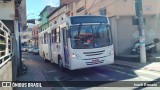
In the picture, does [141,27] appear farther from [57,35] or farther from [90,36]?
[57,35]

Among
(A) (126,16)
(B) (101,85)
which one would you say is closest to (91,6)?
(A) (126,16)

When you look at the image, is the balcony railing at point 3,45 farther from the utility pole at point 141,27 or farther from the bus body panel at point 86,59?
the utility pole at point 141,27

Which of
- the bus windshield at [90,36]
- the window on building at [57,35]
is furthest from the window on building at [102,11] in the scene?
the bus windshield at [90,36]

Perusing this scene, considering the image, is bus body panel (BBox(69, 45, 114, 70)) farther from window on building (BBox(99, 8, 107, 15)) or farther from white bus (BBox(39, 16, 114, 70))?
window on building (BBox(99, 8, 107, 15))

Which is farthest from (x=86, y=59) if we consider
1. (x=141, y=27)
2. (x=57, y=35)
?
(x=141, y=27)

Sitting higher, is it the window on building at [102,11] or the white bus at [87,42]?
the window on building at [102,11]

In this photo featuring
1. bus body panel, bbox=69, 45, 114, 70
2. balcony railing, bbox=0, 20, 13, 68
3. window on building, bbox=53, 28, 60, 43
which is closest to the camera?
balcony railing, bbox=0, 20, 13, 68

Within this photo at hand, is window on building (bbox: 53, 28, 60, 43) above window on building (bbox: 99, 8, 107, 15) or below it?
below

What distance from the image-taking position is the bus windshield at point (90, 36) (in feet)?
44.2

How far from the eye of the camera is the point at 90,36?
44.9 feet

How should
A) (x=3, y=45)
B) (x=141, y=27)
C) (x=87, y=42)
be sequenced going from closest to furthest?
1. (x=3, y=45)
2. (x=87, y=42)
3. (x=141, y=27)

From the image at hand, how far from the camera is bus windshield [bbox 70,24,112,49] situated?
44.2ft

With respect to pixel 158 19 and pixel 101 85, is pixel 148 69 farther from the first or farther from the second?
pixel 158 19

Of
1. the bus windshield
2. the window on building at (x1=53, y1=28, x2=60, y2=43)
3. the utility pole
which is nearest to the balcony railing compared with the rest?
the bus windshield
